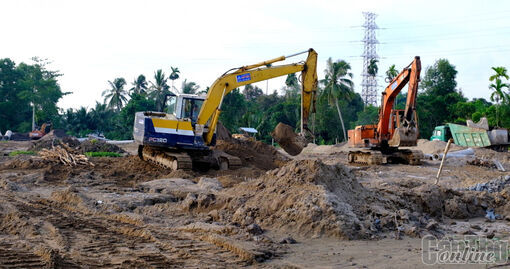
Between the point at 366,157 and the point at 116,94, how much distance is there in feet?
166

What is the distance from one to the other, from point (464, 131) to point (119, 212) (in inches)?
1018

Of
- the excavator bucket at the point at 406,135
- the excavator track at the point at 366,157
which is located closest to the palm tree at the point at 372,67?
the excavator track at the point at 366,157

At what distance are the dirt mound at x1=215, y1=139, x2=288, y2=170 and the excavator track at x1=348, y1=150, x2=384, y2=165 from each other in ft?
13.1

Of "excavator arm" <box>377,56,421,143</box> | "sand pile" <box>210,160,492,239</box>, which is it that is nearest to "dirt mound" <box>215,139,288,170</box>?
"excavator arm" <box>377,56,421,143</box>

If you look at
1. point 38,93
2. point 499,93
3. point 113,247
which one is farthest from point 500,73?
point 38,93

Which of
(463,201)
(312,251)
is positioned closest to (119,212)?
(312,251)

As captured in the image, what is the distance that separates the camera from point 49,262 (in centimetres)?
539

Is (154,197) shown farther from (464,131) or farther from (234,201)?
(464,131)

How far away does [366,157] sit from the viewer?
22.3 meters

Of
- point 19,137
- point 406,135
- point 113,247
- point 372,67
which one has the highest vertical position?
point 372,67

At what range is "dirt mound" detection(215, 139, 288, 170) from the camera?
19.9m

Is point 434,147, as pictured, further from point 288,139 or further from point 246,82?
point 246,82

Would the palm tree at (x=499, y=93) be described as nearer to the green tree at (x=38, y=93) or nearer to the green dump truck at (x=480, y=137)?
the green dump truck at (x=480, y=137)

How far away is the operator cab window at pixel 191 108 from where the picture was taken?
1673 centimetres
